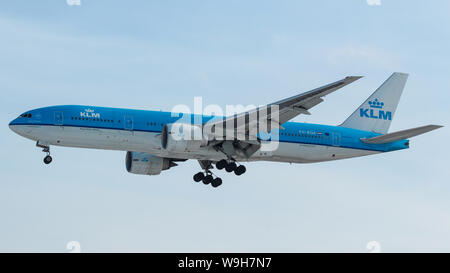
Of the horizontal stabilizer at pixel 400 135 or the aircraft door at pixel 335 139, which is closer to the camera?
the horizontal stabilizer at pixel 400 135

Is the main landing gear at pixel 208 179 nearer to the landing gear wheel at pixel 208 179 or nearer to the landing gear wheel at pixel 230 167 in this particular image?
the landing gear wheel at pixel 208 179

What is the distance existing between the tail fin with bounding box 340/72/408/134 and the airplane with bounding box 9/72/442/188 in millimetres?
1988

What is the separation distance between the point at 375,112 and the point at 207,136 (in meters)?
15.3

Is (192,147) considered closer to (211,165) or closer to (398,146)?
(211,165)

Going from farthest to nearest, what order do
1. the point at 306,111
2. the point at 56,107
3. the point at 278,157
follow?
the point at 278,157
the point at 56,107
the point at 306,111

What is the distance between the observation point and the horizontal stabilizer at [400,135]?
4886cm

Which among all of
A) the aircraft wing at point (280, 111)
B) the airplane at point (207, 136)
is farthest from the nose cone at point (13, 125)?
the aircraft wing at point (280, 111)

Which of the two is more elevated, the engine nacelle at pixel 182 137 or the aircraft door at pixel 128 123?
the aircraft door at pixel 128 123

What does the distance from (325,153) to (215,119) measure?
8539mm

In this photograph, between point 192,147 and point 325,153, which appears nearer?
point 192,147

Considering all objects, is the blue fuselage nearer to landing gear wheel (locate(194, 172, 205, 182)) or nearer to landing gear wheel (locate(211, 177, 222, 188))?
landing gear wheel (locate(211, 177, 222, 188))

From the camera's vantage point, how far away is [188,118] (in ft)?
162

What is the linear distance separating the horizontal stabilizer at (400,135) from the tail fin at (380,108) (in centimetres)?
235

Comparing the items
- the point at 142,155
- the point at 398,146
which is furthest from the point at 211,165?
the point at 398,146
